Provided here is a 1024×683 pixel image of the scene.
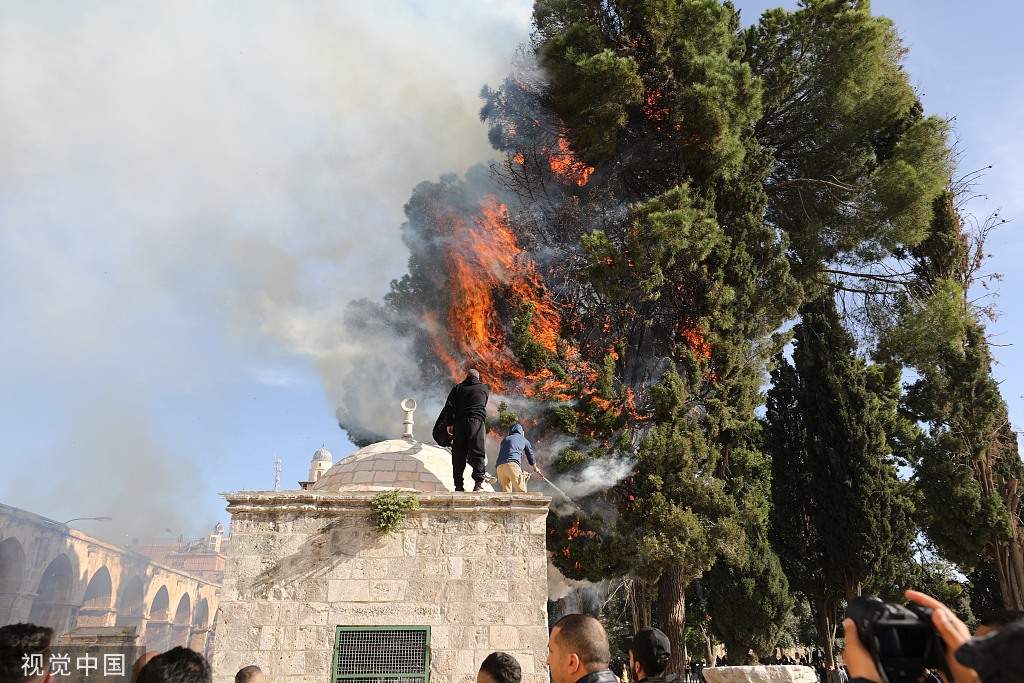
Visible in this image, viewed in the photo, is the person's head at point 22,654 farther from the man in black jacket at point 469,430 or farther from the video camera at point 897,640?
the man in black jacket at point 469,430

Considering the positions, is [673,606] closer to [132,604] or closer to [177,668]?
[177,668]

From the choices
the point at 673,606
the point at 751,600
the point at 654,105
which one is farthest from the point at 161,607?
the point at 654,105

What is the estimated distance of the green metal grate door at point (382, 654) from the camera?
7301 mm

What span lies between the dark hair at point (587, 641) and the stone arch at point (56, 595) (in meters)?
26.2

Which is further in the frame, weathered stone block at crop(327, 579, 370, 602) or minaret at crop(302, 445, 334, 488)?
minaret at crop(302, 445, 334, 488)

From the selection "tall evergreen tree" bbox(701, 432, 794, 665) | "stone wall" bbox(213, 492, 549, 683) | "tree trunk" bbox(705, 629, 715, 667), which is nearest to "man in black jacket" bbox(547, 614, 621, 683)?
"stone wall" bbox(213, 492, 549, 683)

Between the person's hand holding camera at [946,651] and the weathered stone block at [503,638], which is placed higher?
the person's hand holding camera at [946,651]

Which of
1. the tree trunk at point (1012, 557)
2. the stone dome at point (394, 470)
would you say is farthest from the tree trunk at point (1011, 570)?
the stone dome at point (394, 470)

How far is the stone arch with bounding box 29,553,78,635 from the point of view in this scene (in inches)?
910

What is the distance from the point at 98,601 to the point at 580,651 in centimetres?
3122

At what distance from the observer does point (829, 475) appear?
20312mm

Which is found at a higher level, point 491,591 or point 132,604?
point 132,604

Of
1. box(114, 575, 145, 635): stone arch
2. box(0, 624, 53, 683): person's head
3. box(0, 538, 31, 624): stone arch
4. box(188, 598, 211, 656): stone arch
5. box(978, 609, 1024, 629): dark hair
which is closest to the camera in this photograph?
box(978, 609, 1024, 629): dark hair

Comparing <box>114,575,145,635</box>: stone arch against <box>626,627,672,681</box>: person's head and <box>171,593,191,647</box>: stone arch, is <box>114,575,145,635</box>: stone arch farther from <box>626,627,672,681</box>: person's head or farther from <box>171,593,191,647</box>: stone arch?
<box>626,627,672,681</box>: person's head
